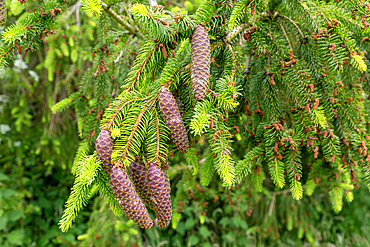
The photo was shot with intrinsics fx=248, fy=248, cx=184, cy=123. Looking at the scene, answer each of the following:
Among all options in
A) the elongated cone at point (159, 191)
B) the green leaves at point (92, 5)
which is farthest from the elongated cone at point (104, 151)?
the green leaves at point (92, 5)

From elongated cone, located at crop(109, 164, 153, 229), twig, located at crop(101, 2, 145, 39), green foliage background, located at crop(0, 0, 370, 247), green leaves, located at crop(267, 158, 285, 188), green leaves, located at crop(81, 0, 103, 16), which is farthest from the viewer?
green foliage background, located at crop(0, 0, 370, 247)

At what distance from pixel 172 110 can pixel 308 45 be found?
0.72m

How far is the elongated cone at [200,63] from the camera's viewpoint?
29.3 inches

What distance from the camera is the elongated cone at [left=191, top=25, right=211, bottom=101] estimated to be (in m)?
0.74

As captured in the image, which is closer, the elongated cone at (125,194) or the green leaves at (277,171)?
the elongated cone at (125,194)

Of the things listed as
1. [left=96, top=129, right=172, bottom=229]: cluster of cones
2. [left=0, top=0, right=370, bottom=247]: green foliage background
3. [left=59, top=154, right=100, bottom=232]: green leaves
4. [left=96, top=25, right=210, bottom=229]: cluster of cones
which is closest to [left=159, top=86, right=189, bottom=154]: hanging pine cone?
[left=96, top=25, right=210, bottom=229]: cluster of cones

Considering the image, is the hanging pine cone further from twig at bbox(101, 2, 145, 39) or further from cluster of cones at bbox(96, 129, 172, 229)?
twig at bbox(101, 2, 145, 39)

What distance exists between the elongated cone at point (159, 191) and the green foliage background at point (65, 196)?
5.10 feet

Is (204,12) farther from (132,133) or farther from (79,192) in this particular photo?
(79,192)

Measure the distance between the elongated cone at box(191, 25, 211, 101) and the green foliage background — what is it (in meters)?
1.53

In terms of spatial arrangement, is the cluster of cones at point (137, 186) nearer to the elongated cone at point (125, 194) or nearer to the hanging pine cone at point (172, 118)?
the elongated cone at point (125, 194)

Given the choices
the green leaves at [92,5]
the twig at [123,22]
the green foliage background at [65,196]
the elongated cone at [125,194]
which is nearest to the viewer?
the elongated cone at [125,194]

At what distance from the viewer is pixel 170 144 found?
0.86 metres

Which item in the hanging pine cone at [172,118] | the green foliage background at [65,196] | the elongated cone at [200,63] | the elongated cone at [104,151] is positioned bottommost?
the green foliage background at [65,196]
